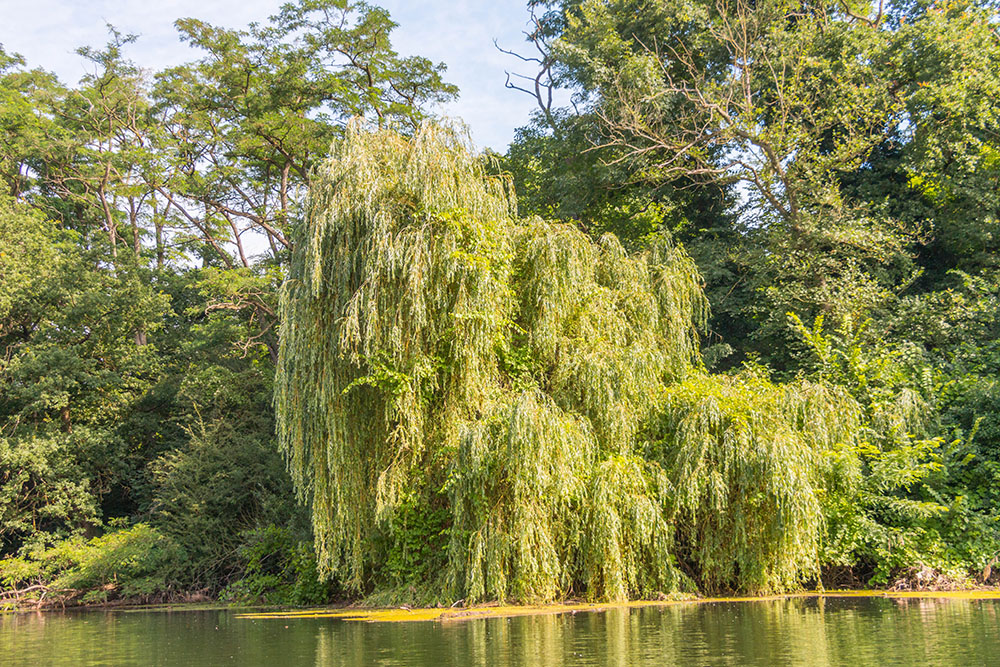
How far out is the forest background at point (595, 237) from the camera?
19.7 m

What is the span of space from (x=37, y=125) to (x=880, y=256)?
1292 inches

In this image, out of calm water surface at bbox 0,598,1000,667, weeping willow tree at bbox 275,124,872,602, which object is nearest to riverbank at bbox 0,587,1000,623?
weeping willow tree at bbox 275,124,872,602

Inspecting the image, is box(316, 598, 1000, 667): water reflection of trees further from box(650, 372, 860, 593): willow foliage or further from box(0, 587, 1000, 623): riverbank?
box(650, 372, 860, 593): willow foliage

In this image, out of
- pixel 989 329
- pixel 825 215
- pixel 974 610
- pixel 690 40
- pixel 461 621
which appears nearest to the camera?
pixel 974 610

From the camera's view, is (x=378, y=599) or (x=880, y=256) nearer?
(x=378, y=599)

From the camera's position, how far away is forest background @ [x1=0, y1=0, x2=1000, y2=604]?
1973 cm

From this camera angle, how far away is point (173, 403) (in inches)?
1284

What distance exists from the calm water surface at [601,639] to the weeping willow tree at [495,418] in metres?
1.54

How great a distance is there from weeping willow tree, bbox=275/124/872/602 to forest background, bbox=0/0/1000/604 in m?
1.42

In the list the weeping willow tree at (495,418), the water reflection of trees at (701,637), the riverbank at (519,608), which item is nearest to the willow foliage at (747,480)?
the weeping willow tree at (495,418)

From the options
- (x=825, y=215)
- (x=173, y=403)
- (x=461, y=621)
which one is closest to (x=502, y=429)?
(x=461, y=621)

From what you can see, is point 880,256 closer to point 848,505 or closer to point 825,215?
point 825,215

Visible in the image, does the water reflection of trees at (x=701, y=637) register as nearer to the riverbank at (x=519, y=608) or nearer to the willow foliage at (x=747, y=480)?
the riverbank at (x=519, y=608)

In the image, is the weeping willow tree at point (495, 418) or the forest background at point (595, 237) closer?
the weeping willow tree at point (495, 418)
